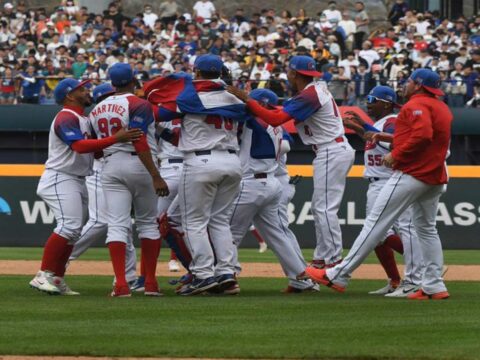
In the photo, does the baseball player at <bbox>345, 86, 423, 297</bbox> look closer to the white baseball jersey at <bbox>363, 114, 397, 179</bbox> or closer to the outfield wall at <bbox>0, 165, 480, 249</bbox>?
the white baseball jersey at <bbox>363, 114, 397, 179</bbox>

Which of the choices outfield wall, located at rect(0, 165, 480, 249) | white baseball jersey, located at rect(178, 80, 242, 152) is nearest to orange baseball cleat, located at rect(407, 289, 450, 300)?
white baseball jersey, located at rect(178, 80, 242, 152)

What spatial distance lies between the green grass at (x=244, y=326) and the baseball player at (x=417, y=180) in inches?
14.4

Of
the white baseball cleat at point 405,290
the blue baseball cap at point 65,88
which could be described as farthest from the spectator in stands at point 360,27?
the blue baseball cap at point 65,88

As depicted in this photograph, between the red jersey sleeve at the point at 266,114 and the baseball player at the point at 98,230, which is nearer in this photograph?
the red jersey sleeve at the point at 266,114

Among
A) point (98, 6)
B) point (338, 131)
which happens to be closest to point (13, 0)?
Result: point (98, 6)

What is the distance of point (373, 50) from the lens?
26719 mm

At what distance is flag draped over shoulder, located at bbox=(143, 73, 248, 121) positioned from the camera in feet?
34.0

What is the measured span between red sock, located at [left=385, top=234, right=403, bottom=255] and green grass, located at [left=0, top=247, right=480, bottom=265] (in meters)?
4.95

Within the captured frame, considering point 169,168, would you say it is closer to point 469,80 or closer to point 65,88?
point 65,88

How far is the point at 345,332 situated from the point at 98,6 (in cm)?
2632

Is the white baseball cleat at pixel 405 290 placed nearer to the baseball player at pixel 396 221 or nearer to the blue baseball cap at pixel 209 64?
the baseball player at pixel 396 221

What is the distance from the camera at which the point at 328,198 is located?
1148 cm

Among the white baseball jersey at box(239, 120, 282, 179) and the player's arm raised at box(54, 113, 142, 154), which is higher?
the player's arm raised at box(54, 113, 142, 154)

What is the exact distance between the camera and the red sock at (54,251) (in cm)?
1079
